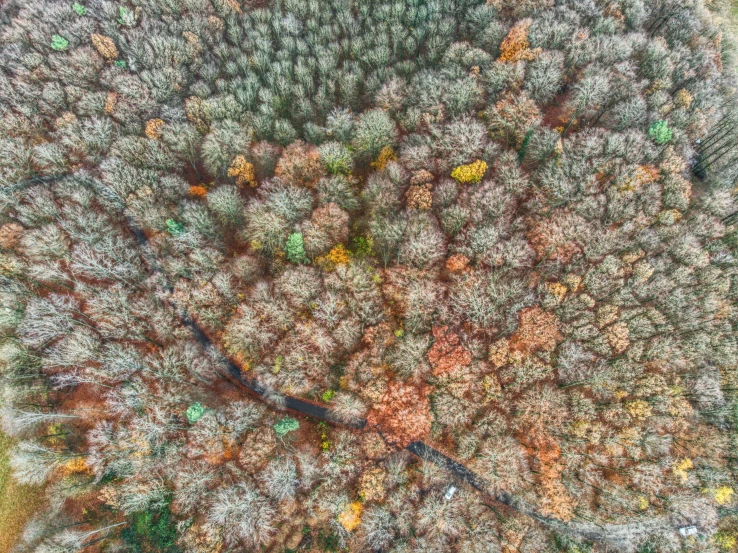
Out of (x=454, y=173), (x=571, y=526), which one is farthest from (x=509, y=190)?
(x=571, y=526)

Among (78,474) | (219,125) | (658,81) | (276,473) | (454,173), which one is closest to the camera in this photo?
(276,473)

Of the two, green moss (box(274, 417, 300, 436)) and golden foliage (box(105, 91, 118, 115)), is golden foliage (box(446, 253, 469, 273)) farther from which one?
golden foliage (box(105, 91, 118, 115))

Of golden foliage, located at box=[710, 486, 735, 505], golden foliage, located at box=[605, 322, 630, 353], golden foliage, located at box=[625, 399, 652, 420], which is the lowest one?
golden foliage, located at box=[710, 486, 735, 505]

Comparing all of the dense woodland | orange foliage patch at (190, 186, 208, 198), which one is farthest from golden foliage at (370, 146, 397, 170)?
orange foliage patch at (190, 186, 208, 198)

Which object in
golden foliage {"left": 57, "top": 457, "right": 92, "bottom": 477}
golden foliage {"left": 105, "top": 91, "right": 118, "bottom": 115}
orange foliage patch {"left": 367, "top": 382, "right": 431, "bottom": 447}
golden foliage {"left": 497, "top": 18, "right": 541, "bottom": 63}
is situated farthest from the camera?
golden foliage {"left": 105, "top": 91, "right": 118, "bottom": 115}

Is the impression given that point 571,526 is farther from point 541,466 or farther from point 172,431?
point 172,431

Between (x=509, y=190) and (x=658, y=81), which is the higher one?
(x=658, y=81)

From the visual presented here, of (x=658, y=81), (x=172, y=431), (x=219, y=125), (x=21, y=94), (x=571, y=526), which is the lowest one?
(x=172, y=431)

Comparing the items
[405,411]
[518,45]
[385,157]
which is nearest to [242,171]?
[385,157]

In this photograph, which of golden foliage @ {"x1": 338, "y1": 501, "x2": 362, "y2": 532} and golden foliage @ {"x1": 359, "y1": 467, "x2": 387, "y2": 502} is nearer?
golden foliage @ {"x1": 338, "y1": 501, "x2": 362, "y2": 532}
